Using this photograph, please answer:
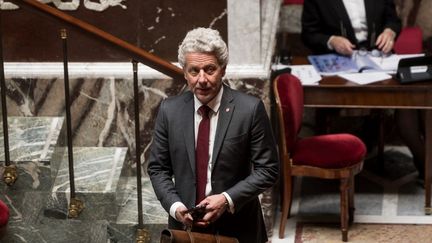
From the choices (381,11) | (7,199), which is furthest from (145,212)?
(381,11)

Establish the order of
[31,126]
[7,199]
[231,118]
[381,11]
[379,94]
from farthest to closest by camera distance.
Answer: [381,11], [379,94], [31,126], [7,199], [231,118]

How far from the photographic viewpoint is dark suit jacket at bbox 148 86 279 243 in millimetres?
3943

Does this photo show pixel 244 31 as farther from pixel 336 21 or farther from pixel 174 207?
pixel 174 207

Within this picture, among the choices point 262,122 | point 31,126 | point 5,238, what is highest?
point 262,122

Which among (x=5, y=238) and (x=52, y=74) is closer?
(x=5, y=238)

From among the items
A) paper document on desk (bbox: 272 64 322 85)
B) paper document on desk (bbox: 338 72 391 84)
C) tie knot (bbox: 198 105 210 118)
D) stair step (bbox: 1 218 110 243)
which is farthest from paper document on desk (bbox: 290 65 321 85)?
tie knot (bbox: 198 105 210 118)

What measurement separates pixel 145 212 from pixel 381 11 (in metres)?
2.55

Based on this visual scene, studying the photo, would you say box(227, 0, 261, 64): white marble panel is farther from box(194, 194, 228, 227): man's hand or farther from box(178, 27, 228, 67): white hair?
box(194, 194, 228, 227): man's hand

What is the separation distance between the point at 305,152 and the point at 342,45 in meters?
0.96

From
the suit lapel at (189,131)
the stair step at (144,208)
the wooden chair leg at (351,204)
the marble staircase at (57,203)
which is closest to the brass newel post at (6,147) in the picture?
the marble staircase at (57,203)

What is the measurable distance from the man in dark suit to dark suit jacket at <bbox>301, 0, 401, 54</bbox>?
2.95m

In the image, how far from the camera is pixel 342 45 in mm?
6594

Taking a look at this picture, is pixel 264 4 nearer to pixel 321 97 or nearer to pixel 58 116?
pixel 321 97

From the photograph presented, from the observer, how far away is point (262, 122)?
3969 mm
